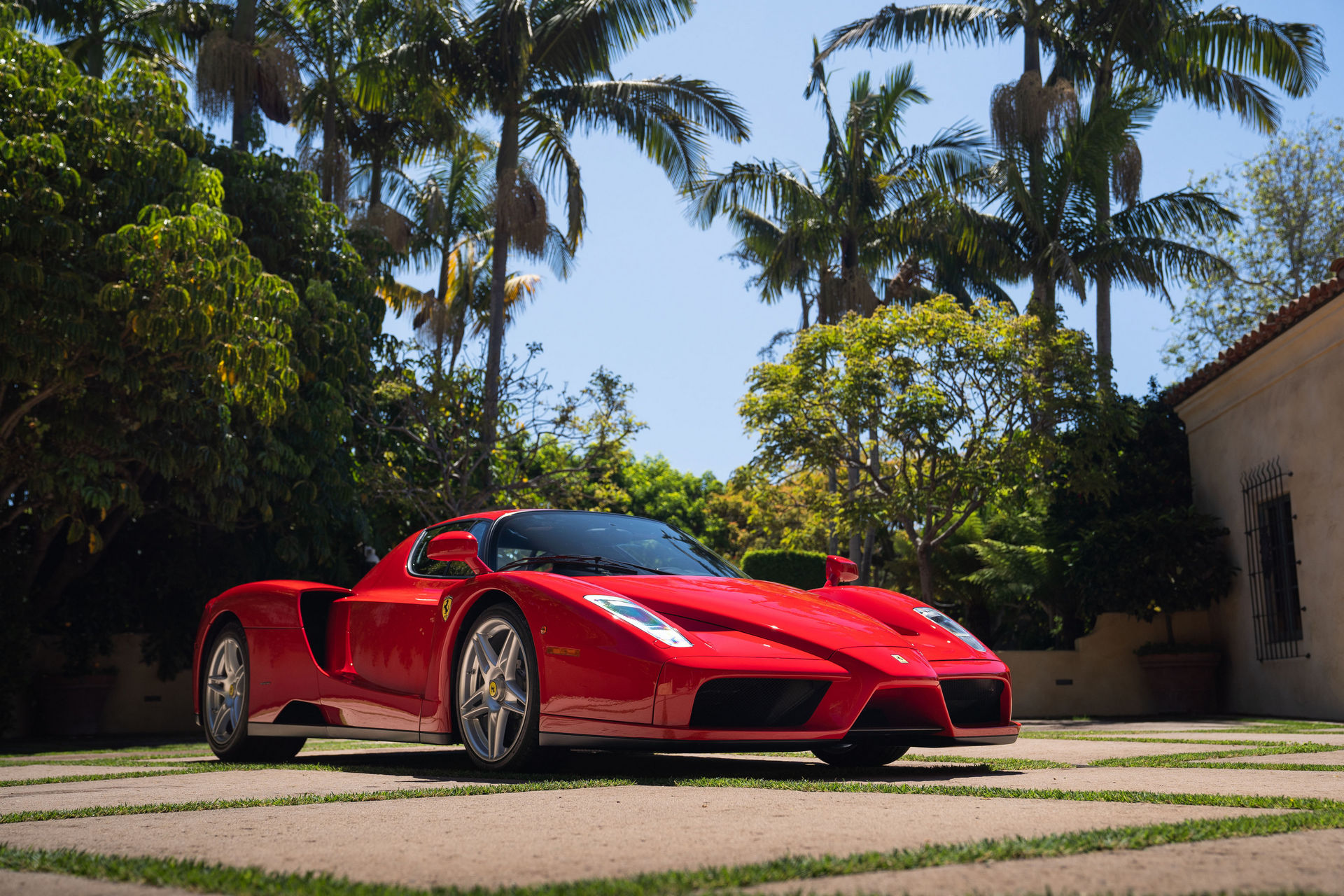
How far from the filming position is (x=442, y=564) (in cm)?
604

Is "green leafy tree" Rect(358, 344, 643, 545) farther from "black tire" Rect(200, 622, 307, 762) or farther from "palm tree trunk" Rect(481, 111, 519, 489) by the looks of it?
"black tire" Rect(200, 622, 307, 762)

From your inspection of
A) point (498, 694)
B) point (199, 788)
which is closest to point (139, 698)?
point (199, 788)

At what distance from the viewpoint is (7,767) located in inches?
277

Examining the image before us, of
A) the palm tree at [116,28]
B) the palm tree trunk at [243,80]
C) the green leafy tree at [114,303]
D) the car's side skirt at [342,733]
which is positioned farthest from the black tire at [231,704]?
the palm tree at [116,28]

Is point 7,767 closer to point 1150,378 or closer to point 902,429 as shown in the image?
point 902,429

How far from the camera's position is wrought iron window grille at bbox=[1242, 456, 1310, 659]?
12922 millimetres

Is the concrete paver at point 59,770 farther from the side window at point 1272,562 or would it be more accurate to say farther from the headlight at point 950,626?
the side window at point 1272,562

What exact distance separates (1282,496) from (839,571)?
864cm

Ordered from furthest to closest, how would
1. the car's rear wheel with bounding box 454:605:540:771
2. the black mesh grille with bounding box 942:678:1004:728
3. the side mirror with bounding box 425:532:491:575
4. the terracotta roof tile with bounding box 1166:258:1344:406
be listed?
the terracotta roof tile with bounding box 1166:258:1344:406 < the side mirror with bounding box 425:532:491:575 < the black mesh grille with bounding box 942:678:1004:728 < the car's rear wheel with bounding box 454:605:540:771

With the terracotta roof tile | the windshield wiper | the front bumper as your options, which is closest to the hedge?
the terracotta roof tile

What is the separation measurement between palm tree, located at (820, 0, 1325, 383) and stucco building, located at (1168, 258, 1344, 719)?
247 inches

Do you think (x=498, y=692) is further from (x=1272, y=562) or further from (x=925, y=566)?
(x=925, y=566)

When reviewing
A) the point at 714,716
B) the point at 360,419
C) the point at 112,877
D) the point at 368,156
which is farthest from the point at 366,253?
the point at 112,877

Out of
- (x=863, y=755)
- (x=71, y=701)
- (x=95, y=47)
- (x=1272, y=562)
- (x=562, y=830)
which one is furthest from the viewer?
(x=95, y=47)
